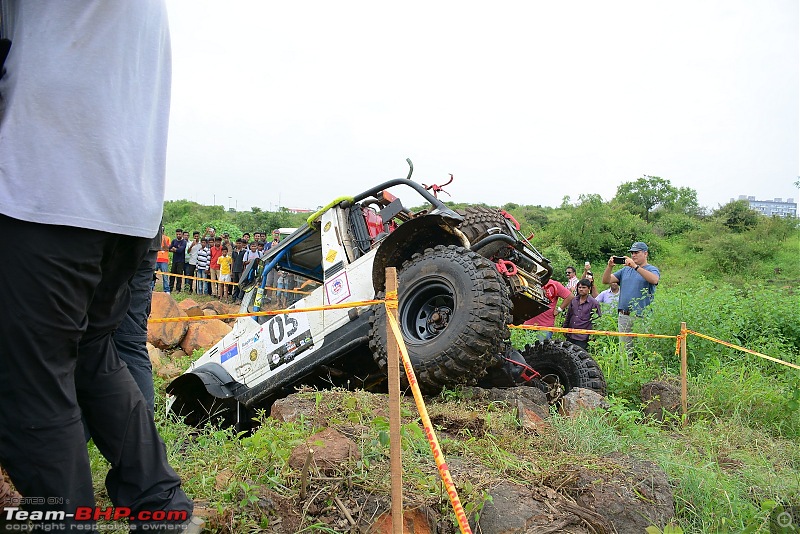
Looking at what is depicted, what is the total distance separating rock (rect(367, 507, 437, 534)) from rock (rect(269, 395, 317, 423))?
1.28 metres

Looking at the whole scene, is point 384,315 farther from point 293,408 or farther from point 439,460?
point 439,460

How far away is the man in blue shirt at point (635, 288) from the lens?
24.7 ft

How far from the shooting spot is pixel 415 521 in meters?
2.43

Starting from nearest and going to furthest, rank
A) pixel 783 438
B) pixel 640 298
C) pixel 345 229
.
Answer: pixel 783 438
pixel 345 229
pixel 640 298

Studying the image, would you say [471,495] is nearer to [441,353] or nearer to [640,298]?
[441,353]

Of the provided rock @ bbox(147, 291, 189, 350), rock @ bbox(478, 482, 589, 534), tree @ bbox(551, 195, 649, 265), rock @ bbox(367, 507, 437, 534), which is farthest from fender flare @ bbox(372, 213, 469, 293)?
tree @ bbox(551, 195, 649, 265)

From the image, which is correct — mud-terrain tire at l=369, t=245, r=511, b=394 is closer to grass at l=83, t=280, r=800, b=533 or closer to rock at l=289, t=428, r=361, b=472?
grass at l=83, t=280, r=800, b=533

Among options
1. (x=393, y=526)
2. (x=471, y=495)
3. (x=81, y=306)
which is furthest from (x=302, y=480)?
(x=81, y=306)

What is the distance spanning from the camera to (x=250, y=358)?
226 inches

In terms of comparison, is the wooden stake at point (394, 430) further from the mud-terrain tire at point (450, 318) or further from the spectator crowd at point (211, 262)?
the spectator crowd at point (211, 262)

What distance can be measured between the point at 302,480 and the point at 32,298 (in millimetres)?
1284

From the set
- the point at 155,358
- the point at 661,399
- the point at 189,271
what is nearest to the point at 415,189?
the point at 661,399

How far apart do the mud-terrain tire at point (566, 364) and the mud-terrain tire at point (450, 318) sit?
1.65m

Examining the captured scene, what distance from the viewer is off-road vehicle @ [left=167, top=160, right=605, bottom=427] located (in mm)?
4402
